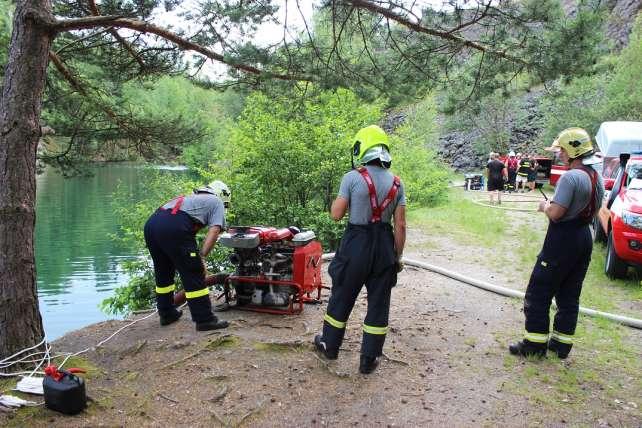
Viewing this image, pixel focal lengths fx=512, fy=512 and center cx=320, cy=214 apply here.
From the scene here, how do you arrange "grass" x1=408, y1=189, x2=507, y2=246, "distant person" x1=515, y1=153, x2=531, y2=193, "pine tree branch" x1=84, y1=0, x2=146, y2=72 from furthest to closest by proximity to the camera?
"distant person" x1=515, y1=153, x2=531, y2=193 → "grass" x1=408, y1=189, x2=507, y2=246 → "pine tree branch" x1=84, y1=0, x2=146, y2=72

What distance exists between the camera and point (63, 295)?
1384 centimetres

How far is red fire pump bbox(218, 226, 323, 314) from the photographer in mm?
5551

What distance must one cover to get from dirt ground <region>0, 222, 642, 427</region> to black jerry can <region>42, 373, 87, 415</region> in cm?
7

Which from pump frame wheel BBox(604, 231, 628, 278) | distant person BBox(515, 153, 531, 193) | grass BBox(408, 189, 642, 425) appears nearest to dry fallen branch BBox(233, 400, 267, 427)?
grass BBox(408, 189, 642, 425)

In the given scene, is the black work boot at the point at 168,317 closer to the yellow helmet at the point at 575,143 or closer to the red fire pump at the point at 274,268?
the red fire pump at the point at 274,268

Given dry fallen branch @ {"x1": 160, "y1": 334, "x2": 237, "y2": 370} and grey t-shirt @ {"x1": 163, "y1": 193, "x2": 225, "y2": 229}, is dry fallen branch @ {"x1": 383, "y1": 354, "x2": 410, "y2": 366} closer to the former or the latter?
dry fallen branch @ {"x1": 160, "y1": 334, "x2": 237, "y2": 370}

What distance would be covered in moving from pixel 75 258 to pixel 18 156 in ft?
48.6

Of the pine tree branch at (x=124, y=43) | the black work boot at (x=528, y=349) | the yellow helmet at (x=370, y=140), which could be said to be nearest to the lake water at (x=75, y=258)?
the pine tree branch at (x=124, y=43)

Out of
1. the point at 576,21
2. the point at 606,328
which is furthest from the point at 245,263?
the point at 576,21

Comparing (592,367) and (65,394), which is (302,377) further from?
(592,367)

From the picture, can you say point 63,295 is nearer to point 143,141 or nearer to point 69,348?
point 143,141

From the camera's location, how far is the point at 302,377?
422 cm

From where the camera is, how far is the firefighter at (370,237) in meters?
4.18

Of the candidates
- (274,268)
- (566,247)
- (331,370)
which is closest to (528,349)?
(566,247)
